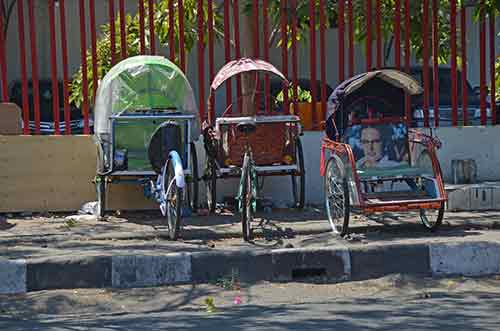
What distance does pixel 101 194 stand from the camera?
9.31m

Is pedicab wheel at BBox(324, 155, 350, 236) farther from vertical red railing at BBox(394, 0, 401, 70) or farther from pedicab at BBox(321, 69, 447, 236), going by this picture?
vertical red railing at BBox(394, 0, 401, 70)

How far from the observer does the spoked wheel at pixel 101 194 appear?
9233 mm

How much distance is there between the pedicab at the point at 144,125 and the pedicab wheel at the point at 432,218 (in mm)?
2253

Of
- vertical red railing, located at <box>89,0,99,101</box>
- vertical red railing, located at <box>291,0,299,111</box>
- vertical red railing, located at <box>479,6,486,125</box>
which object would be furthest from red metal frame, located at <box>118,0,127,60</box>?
vertical red railing, located at <box>479,6,486,125</box>

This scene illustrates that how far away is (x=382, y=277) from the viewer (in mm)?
7887

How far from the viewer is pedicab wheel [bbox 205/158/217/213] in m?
9.42

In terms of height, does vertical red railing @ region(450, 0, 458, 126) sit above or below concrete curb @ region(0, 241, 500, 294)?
above

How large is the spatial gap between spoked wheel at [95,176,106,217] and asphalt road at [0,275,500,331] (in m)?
1.82

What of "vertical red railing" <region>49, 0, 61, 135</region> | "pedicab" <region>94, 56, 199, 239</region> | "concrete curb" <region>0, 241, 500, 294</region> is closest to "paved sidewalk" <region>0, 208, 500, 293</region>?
"concrete curb" <region>0, 241, 500, 294</region>

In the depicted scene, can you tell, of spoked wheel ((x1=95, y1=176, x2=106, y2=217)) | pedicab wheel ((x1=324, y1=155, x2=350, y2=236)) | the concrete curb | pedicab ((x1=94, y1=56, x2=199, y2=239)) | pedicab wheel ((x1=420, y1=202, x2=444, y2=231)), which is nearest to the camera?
the concrete curb

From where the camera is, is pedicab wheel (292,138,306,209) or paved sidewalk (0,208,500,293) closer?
paved sidewalk (0,208,500,293)

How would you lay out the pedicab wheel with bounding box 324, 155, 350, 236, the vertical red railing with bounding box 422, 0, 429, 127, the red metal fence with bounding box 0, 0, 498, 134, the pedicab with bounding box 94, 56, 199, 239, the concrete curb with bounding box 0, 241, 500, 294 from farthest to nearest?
the vertical red railing with bounding box 422, 0, 429, 127
the red metal fence with bounding box 0, 0, 498, 134
the pedicab with bounding box 94, 56, 199, 239
the pedicab wheel with bounding box 324, 155, 350, 236
the concrete curb with bounding box 0, 241, 500, 294

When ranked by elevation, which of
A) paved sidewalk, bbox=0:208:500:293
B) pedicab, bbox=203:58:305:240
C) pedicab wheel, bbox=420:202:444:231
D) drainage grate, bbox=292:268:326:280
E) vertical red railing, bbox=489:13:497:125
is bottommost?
drainage grate, bbox=292:268:326:280

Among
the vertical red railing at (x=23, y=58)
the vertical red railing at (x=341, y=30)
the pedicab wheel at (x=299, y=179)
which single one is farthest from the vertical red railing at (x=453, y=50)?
the vertical red railing at (x=23, y=58)
